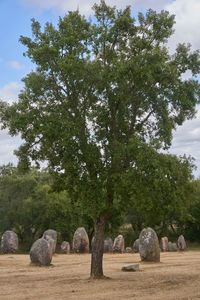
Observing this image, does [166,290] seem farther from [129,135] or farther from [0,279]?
[0,279]

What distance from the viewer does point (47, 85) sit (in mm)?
18406

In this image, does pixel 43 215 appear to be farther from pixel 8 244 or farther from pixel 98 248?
pixel 98 248

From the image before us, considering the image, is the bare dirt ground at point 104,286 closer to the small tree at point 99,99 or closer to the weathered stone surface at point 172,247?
the small tree at point 99,99

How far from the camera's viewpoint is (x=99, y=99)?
1841 cm

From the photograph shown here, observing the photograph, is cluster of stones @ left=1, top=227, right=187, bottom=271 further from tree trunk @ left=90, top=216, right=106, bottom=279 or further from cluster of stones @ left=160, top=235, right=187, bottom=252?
tree trunk @ left=90, top=216, right=106, bottom=279

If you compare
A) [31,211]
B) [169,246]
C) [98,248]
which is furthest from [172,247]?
[98,248]

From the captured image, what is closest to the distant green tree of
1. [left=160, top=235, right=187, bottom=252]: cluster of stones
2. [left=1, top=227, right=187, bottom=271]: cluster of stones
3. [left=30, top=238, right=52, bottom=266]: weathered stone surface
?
[left=1, top=227, right=187, bottom=271]: cluster of stones

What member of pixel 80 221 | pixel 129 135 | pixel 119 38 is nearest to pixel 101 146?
pixel 129 135

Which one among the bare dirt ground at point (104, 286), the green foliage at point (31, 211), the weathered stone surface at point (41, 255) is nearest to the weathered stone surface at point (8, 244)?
the green foliage at point (31, 211)

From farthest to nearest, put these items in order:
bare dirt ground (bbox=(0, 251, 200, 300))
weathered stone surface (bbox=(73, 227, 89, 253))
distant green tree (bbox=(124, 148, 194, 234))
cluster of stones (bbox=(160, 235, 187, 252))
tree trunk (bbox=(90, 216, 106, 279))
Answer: cluster of stones (bbox=(160, 235, 187, 252))
weathered stone surface (bbox=(73, 227, 89, 253))
tree trunk (bbox=(90, 216, 106, 279))
distant green tree (bbox=(124, 148, 194, 234))
bare dirt ground (bbox=(0, 251, 200, 300))

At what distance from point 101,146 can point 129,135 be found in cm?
120

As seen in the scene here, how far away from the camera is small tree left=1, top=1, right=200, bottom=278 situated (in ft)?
57.2

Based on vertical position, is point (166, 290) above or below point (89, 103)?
below

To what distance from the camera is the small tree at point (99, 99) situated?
57.2ft
